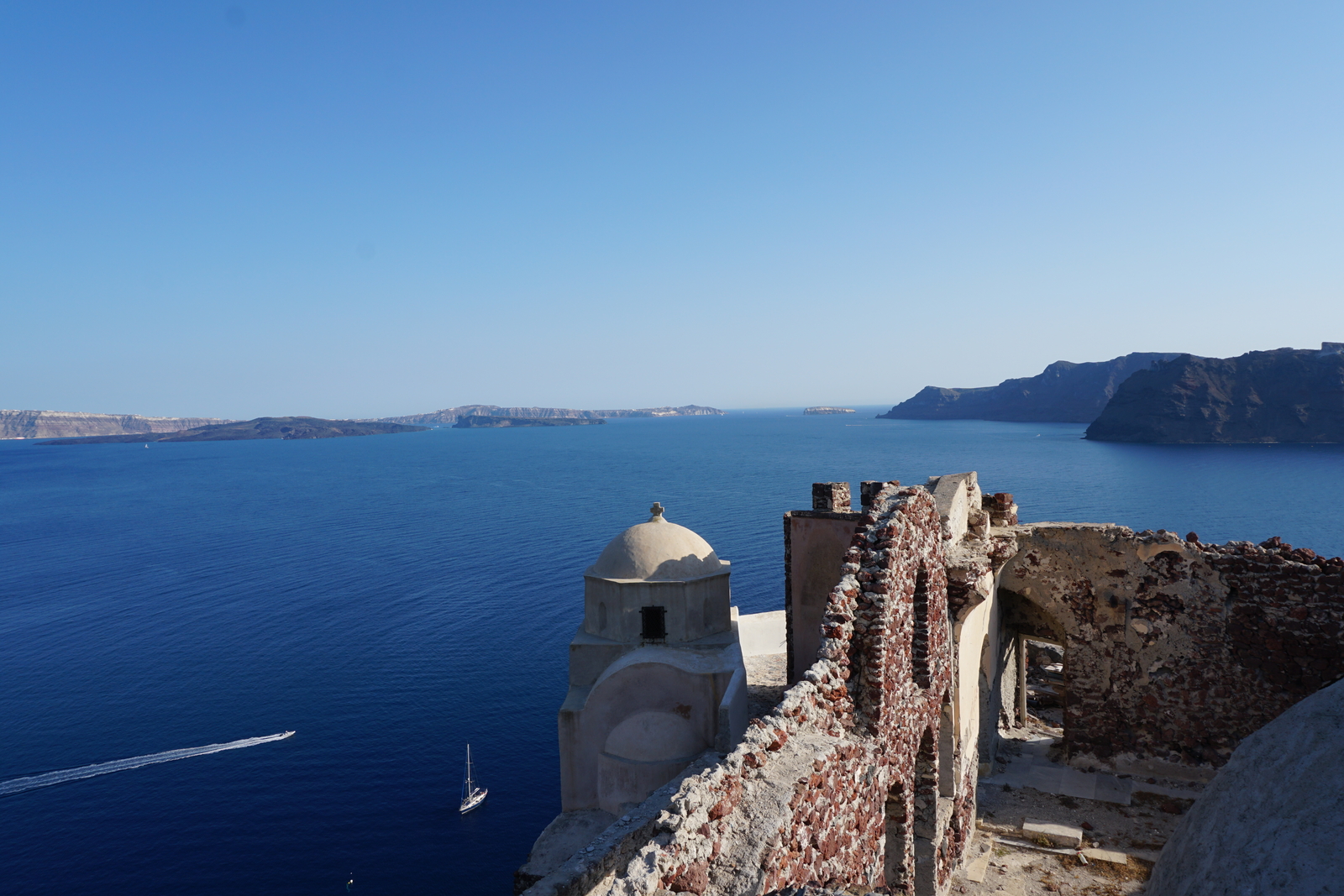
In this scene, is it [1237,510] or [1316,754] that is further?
[1237,510]

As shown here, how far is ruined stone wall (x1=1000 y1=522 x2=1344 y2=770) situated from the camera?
1350cm

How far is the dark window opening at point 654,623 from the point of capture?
18781 millimetres

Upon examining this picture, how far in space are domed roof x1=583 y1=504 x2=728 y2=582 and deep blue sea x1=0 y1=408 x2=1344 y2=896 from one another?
1478 centimetres

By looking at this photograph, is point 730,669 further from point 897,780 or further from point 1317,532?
point 1317,532

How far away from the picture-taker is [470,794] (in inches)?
1207

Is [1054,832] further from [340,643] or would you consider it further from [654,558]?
[340,643]

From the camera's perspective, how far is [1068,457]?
118 meters

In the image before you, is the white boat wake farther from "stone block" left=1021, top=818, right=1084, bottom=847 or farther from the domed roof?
"stone block" left=1021, top=818, right=1084, bottom=847

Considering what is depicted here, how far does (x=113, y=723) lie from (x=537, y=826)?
24197mm

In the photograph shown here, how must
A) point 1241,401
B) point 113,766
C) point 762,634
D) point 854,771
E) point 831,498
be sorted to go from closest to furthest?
point 854,771
point 831,498
point 762,634
point 113,766
point 1241,401

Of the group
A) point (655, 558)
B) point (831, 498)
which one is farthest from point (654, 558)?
point (831, 498)

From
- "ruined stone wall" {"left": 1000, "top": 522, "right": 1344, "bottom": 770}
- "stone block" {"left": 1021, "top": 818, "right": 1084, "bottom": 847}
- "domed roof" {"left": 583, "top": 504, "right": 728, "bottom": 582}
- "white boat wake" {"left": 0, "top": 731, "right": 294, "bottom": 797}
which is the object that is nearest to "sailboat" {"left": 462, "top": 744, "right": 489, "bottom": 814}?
"white boat wake" {"left": 0, "top": 731, "right": 294, "bottom": 797}

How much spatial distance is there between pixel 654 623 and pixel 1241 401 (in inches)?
5732

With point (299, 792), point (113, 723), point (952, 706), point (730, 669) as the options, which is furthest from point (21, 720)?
point (952, 706)
